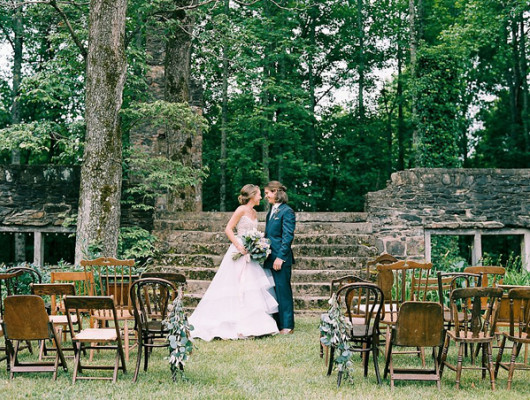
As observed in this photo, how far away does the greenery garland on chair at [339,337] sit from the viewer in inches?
206

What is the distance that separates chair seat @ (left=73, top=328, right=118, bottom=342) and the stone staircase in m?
3.80

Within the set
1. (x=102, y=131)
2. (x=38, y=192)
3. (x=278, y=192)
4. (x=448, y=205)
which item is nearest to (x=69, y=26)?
(x=102, y=131)

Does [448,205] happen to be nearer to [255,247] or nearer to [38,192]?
[255,247]

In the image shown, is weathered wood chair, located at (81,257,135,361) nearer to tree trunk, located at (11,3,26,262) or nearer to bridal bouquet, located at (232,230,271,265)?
bridal bouquet, located at (232,230,271,265)

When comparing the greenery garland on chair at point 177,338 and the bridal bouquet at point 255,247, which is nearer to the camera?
the greenery garland on chair at point 177,338

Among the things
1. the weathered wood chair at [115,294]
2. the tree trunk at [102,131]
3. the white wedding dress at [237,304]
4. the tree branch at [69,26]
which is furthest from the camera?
the tree branch at [69,26]

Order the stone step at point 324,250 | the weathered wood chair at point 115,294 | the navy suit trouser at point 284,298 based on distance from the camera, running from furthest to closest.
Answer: the stone step at point 324,250
the navy suit trouser at point 284,298
the weathered wood chair at point 115,294

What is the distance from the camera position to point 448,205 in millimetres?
11414

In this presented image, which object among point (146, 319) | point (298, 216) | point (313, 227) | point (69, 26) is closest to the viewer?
point (146, 319)

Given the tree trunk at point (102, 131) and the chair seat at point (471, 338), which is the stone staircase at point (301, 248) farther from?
the chair seat at point (471, 338)

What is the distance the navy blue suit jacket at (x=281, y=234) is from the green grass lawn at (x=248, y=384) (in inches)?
63.4

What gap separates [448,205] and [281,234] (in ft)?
15.5

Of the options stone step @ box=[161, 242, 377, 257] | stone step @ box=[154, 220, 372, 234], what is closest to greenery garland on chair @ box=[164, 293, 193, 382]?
stone step @ box=[161, 242, 377, 257]

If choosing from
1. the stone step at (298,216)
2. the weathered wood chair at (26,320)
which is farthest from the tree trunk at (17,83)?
the weathered wood chair at (26,320)
